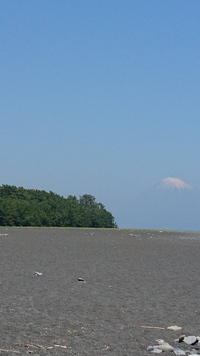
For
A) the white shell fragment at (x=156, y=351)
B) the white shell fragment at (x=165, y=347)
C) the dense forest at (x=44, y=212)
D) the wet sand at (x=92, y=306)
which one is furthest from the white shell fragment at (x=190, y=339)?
the dense forest at (x=44, y=212)

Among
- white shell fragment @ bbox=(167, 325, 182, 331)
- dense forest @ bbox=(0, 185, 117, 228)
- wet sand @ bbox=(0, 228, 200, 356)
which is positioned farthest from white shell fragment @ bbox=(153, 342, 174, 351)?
dense forest @ bbox=(0, 185, 117, 228)

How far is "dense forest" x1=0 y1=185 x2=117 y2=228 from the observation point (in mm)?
76931

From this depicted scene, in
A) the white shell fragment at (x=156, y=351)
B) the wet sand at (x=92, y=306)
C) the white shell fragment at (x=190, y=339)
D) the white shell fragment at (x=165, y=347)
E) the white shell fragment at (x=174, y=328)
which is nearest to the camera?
the white shell fragment at (x=156, y=351)

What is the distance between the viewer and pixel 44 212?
276ft

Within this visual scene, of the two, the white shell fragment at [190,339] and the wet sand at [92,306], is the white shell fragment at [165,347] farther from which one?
the white shell fragment at [190,339]

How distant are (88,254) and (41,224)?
55137mm

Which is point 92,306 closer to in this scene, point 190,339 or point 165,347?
point 190,339

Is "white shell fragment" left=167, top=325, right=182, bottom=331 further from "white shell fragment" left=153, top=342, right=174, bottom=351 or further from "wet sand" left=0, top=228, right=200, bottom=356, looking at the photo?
"white shell fragment" left=153, top=342, right=174, bottom=351

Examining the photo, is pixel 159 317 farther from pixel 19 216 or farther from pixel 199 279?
pixel 19 216

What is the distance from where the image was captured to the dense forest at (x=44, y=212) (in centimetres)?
7693

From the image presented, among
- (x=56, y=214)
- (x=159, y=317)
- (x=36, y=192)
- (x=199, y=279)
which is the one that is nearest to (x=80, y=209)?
(x=56, y=214)

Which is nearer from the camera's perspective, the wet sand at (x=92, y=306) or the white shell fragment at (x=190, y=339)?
the wet sand at (x=92, y=306)

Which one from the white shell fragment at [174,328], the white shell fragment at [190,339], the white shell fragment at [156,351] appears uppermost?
the white shell fragment at [174,328]

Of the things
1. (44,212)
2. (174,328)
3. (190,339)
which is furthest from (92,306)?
(44,212)
